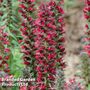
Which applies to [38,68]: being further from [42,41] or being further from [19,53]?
[19,53]

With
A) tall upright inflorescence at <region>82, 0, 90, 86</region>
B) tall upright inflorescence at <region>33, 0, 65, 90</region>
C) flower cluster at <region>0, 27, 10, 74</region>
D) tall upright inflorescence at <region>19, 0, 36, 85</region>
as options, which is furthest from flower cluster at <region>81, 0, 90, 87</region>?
flower cluster at <region>0, 27, 10, 74</region>

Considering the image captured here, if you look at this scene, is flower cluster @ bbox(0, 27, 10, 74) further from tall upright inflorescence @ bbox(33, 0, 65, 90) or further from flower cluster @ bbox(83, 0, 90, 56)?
flower cluster @ bbox(83, 0, 90, 56)

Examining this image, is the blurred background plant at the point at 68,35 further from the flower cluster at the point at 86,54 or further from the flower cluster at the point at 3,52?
the flower cluster at the point at 3,52

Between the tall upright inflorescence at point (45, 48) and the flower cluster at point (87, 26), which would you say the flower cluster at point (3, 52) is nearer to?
the tall upright inflorescence at point (45, 48)

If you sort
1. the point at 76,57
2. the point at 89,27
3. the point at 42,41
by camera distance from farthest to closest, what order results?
the point at 76,57, the point at 89,27, the point at 42,41

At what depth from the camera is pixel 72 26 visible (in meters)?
18.1

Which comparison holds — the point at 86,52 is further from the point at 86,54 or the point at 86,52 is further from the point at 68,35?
the point at 68,35

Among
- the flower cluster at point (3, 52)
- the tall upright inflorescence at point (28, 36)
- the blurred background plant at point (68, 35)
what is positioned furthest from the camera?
the blurred background plant at point (68, 35)

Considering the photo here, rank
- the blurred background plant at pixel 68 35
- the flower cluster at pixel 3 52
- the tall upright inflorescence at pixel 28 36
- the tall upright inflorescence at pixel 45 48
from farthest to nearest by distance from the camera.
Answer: the blurred background plant at pixel 68 35
the tall upright inflorescence at pixel 28 36
the flower cluster at pixel 3 52
the tall upright inflorescence at pixel 45 48

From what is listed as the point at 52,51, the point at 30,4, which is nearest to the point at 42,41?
the point at 52,51

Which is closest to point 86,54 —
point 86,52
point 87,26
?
point 86,52

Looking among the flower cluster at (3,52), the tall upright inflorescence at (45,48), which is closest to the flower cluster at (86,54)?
the tall upright inflorescence at (45,48)

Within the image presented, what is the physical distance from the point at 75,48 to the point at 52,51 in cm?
770

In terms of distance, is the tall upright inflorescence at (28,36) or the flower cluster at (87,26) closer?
the tall upright inflorescence at (28,36)
